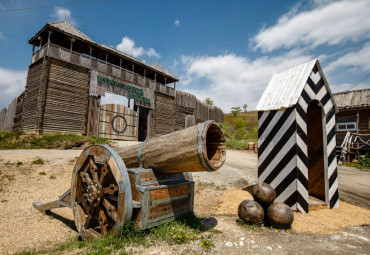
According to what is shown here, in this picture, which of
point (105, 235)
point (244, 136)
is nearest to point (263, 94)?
point (105, 235)

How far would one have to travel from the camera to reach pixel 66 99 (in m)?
13.2

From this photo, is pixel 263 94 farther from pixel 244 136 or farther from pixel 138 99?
pixel 244 136

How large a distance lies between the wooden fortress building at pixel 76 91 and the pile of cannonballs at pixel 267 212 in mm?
12586

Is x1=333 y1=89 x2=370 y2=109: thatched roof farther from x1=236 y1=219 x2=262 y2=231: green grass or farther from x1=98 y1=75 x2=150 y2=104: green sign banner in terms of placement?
x1=236 y1=219 x2=262 y2=231: green grass

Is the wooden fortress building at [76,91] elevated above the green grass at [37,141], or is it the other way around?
the wooden fortress building at [76,91]

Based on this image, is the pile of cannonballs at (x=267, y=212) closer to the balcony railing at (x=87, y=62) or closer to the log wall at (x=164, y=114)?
the balcony railing at (x=87, y=62)

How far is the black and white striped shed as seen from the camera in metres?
4.20

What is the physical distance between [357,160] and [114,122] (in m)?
16.5

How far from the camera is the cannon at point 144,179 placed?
103 inches

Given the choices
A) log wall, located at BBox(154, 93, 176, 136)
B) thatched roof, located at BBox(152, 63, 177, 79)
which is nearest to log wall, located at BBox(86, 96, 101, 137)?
log wall, located at BBox(154, 93, 176, 136)

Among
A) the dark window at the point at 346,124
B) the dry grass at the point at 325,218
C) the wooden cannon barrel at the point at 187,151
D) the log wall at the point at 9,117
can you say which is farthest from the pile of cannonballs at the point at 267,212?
the log wall at the point at 9,117

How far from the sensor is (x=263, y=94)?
5320mm

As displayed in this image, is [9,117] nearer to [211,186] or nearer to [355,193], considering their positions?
[211,186]

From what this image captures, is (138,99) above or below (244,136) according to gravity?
above
